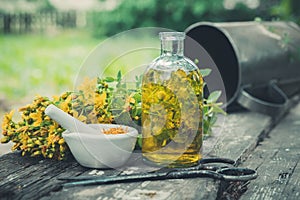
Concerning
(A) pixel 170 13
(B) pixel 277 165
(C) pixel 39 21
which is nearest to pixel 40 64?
(A) pixel 170 13

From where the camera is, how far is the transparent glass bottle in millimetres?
1575

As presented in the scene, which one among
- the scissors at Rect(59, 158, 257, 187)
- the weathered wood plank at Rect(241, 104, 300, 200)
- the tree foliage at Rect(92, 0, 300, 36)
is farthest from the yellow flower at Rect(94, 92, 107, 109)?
the tree foliage at Rect(92, 0, 300, 36)

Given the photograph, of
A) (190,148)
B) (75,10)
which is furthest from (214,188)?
(75,10)

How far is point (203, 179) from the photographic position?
148 cm

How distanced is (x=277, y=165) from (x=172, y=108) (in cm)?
44

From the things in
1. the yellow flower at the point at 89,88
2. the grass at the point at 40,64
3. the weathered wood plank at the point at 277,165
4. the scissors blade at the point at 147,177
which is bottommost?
the grass at the point at 40,64

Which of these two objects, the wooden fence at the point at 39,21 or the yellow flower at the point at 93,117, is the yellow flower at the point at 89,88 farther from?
the wooden fence at the point at 39,21

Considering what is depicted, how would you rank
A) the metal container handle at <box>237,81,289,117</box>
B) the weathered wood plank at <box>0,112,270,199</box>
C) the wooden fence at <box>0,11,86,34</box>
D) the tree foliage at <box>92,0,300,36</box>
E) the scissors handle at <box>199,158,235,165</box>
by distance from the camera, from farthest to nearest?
the wooden fence at <box>0,11,86,34</box> → the tree foliage at <box>92,0,300,36</box> → the metal container handle at <box>237,81,289,117</box> → the scissors handle at <box>199,158,235,165</box> → the weathered wood plank at <box>0,112,270,199</box>

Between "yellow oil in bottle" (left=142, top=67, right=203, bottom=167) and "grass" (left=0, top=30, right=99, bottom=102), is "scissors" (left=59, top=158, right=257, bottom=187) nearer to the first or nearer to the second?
"yellow oil in bottle" (left=142, top=67, right=203, bottom=167)

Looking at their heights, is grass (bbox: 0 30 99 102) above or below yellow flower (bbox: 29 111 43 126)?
below

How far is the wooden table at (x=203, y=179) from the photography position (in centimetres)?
137

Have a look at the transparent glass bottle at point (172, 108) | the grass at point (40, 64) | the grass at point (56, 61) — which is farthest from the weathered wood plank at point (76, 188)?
the grass at point (40, 64)

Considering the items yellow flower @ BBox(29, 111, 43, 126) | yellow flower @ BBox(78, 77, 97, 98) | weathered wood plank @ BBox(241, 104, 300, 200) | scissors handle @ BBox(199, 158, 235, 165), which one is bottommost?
weathered wood plank @ BBox(241, 104, 300, 200)

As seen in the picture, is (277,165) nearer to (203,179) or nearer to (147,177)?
(203,179)
